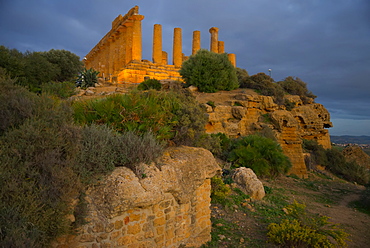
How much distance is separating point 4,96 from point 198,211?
141 inches

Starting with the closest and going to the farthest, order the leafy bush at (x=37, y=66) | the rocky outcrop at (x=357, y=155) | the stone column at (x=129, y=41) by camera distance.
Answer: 1. the leafy bush at (x=37, y=66)
2. the rocky outcrop at (x=357, y=155)
3. the stone column at (x=129, y=41)

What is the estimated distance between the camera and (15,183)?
249cm

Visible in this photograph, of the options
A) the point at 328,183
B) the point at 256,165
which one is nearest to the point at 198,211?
the point at 256,165

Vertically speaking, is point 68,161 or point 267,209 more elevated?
point 68,161

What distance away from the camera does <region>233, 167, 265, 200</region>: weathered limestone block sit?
23.5 ft

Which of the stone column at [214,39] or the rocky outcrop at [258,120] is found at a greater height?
the stone column at [214,39]

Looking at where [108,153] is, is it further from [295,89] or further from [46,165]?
[295,89]

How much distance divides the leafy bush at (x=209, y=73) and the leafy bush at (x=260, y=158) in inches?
336

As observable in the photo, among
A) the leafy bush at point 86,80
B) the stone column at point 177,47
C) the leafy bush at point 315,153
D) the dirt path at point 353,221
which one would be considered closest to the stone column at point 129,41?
the stone column at point 177,47

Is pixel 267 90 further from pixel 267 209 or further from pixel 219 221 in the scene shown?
pixel 219 221

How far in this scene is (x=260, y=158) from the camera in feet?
32.8

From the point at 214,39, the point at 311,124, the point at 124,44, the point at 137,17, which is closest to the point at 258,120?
the point at 311,124

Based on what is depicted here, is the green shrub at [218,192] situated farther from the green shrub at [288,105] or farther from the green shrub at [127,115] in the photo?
the green shrub at [288,105]

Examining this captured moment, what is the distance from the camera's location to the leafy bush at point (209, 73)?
60.3 ft
